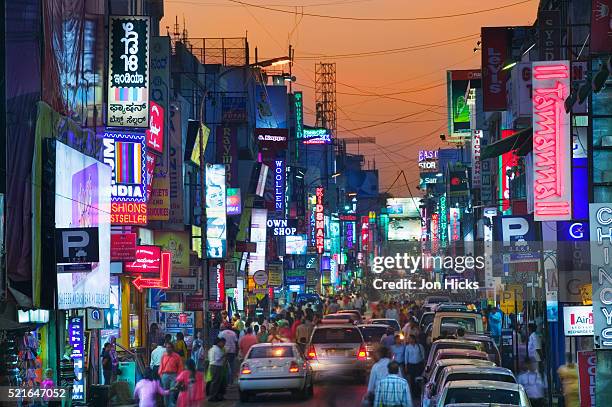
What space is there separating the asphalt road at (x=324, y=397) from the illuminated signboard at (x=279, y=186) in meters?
46.4

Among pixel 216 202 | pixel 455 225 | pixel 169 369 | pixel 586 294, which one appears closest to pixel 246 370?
pixel 169 369

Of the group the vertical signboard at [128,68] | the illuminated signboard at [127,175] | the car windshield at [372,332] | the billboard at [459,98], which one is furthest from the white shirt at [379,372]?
the billboard at [459,98]

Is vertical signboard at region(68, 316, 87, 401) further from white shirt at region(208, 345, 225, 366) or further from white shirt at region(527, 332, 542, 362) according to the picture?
white shirt at region(527, 332, 542, 362)

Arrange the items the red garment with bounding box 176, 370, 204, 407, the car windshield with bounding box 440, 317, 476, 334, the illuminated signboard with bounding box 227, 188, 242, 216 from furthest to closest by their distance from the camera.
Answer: the illuminated signboard with bounding box 227, 188, 242, 216, the car windshield with bounding box 440, 317, 476, 334, the red garment with bounding box 176, 370, 204, 407

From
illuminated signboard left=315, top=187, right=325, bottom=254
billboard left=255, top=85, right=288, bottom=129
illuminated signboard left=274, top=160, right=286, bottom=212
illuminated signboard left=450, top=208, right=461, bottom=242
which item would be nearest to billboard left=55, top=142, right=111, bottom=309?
illuminated signboard left=274, top=160, right=286, bottom=212

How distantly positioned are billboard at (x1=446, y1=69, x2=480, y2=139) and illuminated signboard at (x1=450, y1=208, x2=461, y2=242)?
15883 millimetres

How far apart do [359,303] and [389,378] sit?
72334 mm

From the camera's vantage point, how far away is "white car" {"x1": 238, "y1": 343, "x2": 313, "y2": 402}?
30141 mm

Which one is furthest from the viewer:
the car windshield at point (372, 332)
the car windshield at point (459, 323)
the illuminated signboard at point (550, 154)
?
the car windshield at point (372, 332)

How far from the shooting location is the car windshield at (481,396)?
17469mm

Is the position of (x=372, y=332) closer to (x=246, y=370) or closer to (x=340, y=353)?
(x=340, y=353)

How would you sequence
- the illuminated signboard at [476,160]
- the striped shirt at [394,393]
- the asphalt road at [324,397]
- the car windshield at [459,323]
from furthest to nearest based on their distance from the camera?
the illuminated signboard at [476,160]
the car windshield at [459,323]
the asphalt road at [324,397]
the striped shirt at [394,393]

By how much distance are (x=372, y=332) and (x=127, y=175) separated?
10073 mm

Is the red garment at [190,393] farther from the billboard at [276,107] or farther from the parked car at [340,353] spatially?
→ the billboard at [276,107]
